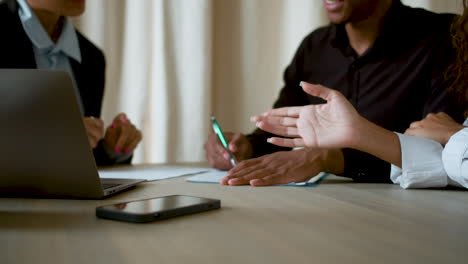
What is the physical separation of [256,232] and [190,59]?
1.81 meters

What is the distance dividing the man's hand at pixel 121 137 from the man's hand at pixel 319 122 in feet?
1.98

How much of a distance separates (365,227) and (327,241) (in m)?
0.09

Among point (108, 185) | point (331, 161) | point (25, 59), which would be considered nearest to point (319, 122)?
point (331, 161)

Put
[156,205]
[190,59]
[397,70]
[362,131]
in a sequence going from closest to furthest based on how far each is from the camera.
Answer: [156,205], [362,131], [397,70], [190,59]

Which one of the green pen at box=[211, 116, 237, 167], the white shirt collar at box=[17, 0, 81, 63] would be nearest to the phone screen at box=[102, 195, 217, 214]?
the green pen at box=[211, 116, 237, 167]

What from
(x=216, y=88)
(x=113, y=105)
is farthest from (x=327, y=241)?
(x=216, y=88)

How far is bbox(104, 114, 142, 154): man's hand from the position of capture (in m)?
1.50

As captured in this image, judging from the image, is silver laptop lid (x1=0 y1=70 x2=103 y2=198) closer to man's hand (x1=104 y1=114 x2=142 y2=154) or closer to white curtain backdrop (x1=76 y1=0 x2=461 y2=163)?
man's hand (x1=104 y1=114 x2=142 y2=154)

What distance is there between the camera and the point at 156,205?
2.00ft

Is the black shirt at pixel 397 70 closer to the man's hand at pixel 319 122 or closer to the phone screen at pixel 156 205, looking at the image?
the man's hand at pixel 319 122

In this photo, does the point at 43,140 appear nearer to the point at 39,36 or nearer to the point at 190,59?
the point at 39,36

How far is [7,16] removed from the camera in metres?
1.55

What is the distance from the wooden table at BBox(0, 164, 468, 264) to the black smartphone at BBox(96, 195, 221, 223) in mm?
10

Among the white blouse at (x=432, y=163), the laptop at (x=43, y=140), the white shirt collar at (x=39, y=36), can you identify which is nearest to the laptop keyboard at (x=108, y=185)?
the laptop at (x=43, y=140)
